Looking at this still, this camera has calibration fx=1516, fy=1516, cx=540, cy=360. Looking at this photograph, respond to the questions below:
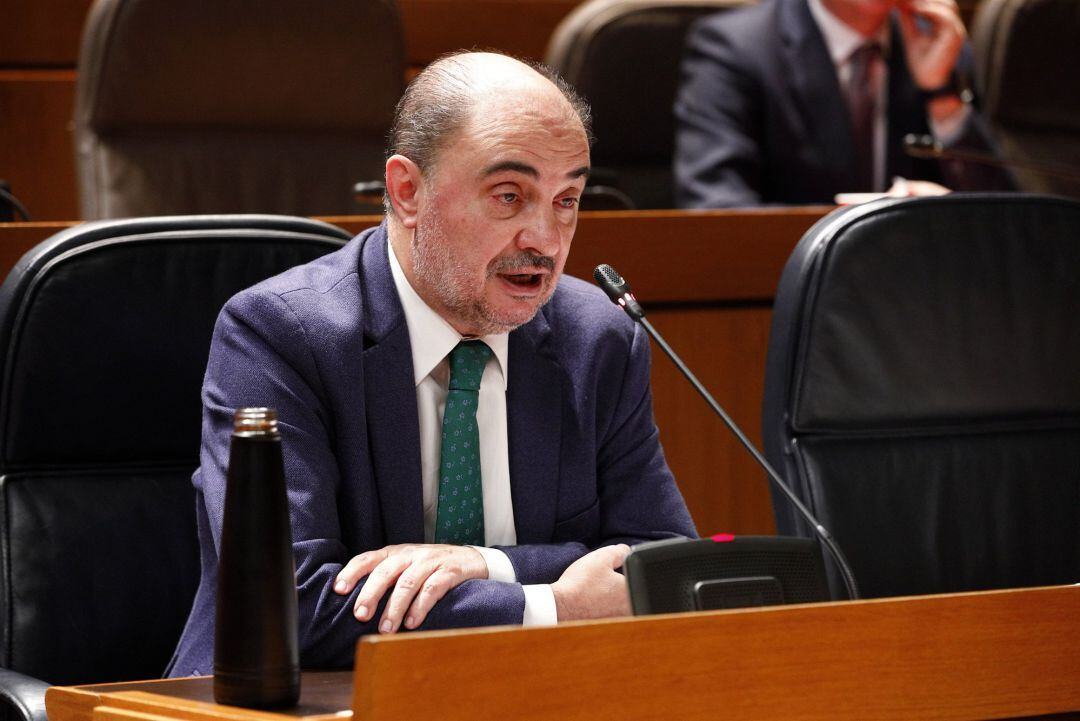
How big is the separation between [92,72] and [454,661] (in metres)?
1.95

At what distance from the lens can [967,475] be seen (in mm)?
1778

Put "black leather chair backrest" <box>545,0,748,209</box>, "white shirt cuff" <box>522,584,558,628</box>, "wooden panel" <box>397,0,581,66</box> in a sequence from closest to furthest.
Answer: "white shirt cuff" <box>522,584,558,628</box> → "black leather chair backrest" <box>545,0,748,209</box> → "wooden panel" <box>397,0,581,66</box>

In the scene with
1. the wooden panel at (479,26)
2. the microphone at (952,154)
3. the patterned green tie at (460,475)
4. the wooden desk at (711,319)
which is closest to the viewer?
the patterned green tie at (460,475)

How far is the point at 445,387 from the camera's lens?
5.09 feet

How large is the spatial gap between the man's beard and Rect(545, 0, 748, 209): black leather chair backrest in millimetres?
1443

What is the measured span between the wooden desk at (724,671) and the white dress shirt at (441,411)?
417 mm

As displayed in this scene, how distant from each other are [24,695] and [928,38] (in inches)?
86.2

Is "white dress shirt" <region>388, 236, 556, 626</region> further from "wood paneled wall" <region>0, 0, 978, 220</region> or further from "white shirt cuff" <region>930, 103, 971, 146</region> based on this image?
"wood paneled wall" <region>0, 0, 978, 220</region>

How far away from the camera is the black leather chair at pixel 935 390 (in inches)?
67.1

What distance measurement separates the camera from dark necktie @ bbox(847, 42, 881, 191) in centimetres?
286

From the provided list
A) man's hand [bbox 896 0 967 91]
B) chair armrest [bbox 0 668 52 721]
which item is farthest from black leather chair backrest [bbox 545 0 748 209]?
chair armrest [bbox 0 668 52 721]

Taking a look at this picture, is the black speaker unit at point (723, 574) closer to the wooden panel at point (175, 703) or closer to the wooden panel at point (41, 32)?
the wooden panel at point (175, 703)

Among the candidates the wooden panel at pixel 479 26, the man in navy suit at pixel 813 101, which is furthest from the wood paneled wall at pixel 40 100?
the man in navy suit at pixel 813 101

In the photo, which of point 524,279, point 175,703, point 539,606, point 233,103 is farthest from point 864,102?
point 175,703
